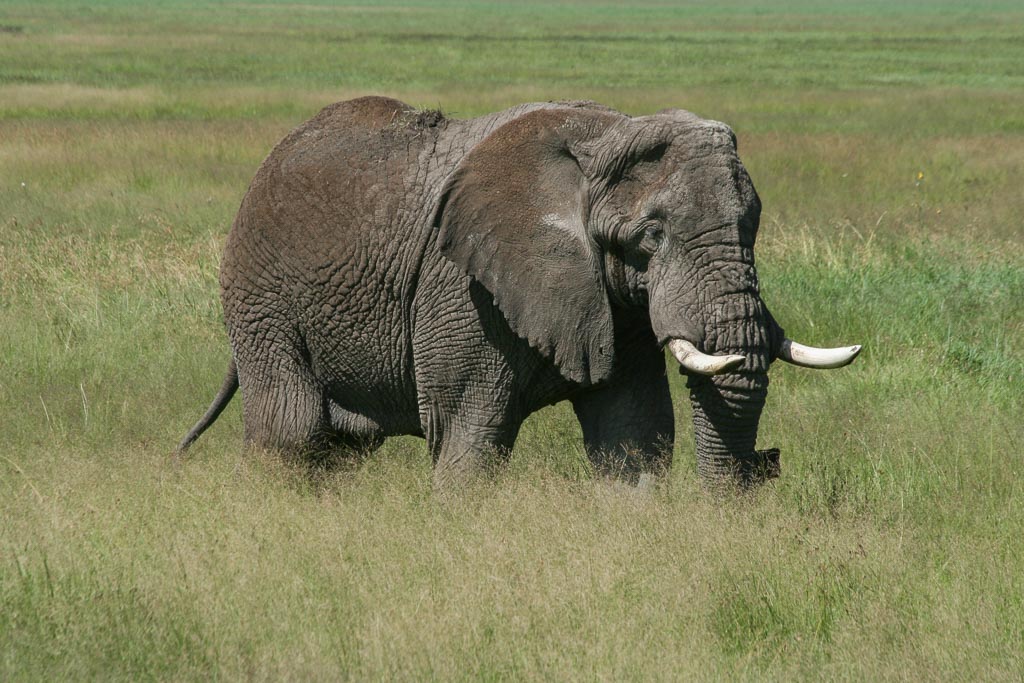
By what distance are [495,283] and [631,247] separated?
0.57m

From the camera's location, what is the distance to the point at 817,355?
4484 mm

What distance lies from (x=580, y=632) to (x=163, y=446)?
3.25 meters

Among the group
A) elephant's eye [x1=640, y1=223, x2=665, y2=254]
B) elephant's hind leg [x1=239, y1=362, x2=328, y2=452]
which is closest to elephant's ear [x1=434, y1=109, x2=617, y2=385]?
elephant's eye [x1=640, y1=223, x2=665, y2=254]

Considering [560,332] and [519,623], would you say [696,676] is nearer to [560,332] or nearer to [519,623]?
[519,623]

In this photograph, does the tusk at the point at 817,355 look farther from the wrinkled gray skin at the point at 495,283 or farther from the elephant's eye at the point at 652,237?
the elephant's eye at the point at 652,237

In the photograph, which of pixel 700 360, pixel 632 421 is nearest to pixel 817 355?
pixel 700 360

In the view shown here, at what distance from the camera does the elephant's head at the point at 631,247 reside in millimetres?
4492

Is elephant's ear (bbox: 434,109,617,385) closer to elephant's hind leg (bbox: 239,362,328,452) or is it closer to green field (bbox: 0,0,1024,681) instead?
green field (bbox: 0,0,1024,681)

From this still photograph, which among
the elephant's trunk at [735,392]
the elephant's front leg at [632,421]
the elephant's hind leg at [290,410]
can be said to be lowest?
the elephant's hind leg at [290,410]

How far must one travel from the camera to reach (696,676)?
3912mm

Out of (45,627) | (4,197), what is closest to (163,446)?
(45,627)

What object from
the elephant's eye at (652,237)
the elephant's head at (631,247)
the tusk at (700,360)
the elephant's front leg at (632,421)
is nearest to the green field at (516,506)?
the elephant's front leg at (632,421)

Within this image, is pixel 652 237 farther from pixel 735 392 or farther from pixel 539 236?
pixel 735 392

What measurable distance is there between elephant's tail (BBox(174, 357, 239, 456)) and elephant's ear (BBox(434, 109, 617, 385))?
1.74 meters
